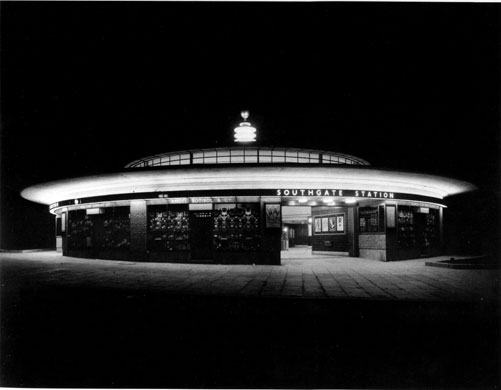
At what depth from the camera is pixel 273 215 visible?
16234mm

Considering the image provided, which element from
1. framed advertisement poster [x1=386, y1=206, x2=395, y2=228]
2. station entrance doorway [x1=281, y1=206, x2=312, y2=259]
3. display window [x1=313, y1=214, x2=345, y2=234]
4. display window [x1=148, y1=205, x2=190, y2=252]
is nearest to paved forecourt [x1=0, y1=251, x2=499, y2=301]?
display window [x1=148, y1=205, x2=190, y2=252]

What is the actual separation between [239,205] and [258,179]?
68.3 inches

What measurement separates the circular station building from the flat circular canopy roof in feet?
0.17

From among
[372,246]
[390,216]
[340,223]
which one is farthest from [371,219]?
[340,223]

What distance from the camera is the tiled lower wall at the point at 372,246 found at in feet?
59.8

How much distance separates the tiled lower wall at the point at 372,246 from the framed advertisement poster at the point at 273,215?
21.5 ft

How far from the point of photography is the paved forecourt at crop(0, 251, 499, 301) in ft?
30.1

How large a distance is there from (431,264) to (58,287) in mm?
15645

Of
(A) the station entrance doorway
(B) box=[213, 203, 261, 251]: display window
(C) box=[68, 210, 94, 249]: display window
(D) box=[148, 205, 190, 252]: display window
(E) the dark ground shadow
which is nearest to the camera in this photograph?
(E) the dark ground shadow

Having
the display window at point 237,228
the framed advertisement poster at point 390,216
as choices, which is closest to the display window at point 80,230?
the display window at point 237,228

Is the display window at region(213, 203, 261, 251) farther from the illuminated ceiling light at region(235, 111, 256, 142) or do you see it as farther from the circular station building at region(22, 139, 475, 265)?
the illuminated ceiling light at region(235, 111, 256, 142)

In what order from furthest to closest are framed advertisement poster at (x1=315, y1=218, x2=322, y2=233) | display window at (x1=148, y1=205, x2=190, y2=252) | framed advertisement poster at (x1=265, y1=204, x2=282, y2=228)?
framed advertisement poster at (x1=315, y1=218, x2=322, y2=233)
display window at (x1=148, y1=205, x2=190, y2=252)
framed advertisement poster at (x1=265, y1=204, x2=282, y2=228)

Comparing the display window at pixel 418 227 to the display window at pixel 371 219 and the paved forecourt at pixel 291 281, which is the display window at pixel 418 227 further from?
the paved forecourt at pixel 291 281

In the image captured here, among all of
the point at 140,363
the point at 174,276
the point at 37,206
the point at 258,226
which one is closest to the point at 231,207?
the point at 258,226
